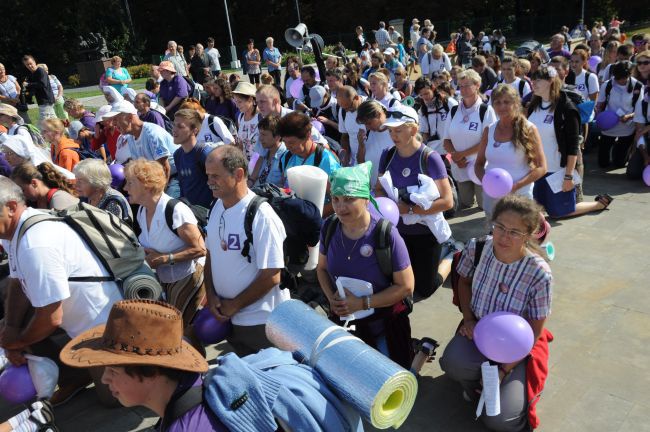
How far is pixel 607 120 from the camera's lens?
8148 millimetres

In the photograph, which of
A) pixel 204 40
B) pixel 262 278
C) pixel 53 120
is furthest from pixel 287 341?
pixel 204 40

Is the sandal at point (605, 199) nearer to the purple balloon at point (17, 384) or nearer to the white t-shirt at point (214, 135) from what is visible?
the white t-shirt at point (214, 135)

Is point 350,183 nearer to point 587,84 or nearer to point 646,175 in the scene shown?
point 646,175

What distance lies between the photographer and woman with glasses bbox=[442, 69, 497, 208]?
6.43 metres

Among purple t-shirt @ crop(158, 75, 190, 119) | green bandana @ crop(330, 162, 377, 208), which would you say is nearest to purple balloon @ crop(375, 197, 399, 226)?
green bandana @ crop(330, 162, 377, 208)

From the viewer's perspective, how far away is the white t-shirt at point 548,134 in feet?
20.4

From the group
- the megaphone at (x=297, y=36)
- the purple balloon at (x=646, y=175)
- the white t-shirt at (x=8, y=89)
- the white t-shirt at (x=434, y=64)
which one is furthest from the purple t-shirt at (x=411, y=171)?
the white t-shirt at (x=8, y=89)

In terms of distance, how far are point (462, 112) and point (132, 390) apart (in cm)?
548

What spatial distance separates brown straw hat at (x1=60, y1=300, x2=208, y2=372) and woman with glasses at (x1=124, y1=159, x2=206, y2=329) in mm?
2059

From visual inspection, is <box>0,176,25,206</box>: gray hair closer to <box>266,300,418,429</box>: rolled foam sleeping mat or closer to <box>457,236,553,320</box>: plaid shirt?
<box>266,300,418,429</box>: rolled foam sleeping mat

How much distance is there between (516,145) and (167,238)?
135 inches

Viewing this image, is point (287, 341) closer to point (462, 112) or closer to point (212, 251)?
point (212, 251)

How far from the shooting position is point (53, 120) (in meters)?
7.25

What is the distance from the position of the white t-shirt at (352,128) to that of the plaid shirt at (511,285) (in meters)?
3.77
